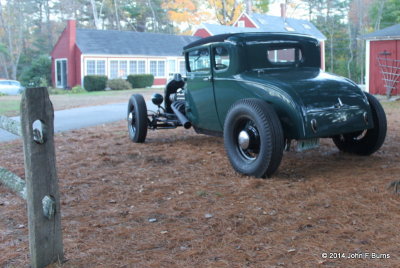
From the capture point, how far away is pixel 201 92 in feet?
22.7

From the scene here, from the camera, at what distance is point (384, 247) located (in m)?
3.33

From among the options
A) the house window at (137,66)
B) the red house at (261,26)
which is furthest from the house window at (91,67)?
the red house at (261,26)

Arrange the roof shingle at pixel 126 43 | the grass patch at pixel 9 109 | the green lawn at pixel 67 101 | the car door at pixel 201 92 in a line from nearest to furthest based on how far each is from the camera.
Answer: the car door at pixel 201 92, the grass patch at pixel 9 109, the green lawn at pixel 67 101, the roof shingle at pixel 126 43

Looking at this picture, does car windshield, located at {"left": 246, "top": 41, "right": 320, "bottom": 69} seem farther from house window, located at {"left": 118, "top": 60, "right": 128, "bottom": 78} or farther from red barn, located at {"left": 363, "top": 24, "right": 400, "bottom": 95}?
house window, located at {"left": 118, "top": 60, "right": 128, "bottom": 78}

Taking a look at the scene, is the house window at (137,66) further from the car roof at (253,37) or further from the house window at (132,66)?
the car roof at (253,37)

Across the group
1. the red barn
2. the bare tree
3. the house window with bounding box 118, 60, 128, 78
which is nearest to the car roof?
the red barn

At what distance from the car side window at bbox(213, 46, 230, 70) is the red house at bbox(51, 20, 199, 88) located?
2782cm

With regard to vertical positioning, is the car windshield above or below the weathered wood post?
above

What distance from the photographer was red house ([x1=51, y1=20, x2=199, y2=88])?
1329 inches

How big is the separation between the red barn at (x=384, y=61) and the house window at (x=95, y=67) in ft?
66.4

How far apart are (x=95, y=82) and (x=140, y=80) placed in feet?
12.8

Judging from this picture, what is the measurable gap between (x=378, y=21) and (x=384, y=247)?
152ft

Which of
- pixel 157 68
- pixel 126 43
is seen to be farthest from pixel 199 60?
pixel 157 68

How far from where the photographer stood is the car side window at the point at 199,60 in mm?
6875
